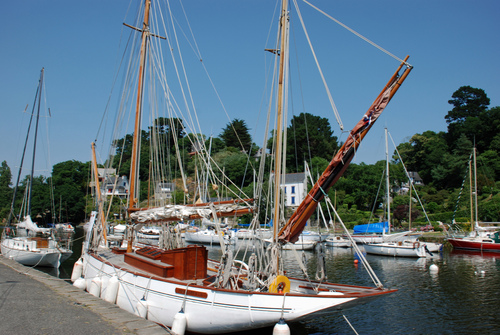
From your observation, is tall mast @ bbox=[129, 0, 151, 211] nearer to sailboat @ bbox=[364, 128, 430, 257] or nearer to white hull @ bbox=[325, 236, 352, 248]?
sailboat @ bbox=[364, 128, 430, 257]

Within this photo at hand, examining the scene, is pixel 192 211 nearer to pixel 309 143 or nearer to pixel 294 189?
pixel 294 189

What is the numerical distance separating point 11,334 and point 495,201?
200ft

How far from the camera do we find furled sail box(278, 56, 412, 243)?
1160cm

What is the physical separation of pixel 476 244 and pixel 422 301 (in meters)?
28.4

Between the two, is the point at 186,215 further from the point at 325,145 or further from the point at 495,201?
the point at 325,145

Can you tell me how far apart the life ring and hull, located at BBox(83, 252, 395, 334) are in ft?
1.94

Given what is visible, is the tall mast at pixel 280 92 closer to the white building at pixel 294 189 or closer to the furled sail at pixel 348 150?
the furled sail at pixel 348 150

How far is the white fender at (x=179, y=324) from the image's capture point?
12.0 metres

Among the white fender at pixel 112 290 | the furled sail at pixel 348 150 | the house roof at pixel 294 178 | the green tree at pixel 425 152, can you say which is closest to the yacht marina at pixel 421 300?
the furled sail at pixel 348 150

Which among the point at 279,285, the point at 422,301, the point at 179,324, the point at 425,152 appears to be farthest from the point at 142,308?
the point at 425,152

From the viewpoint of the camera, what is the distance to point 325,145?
97125mm

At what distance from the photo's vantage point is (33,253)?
2873cm

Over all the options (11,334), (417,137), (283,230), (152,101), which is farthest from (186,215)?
(417,137)

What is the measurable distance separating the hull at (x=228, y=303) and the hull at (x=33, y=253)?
18004mm
